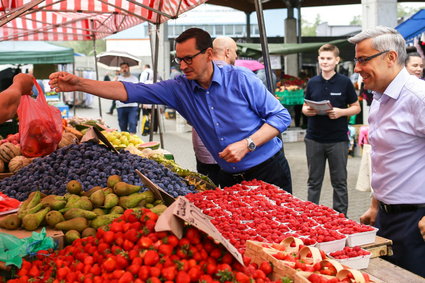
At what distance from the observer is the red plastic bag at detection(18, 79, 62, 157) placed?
4281 mm

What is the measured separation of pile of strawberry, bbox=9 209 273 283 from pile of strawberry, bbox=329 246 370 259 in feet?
1.91

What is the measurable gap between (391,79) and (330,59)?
3.12 metres

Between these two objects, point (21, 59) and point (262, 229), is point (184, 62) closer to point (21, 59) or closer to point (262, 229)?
point (262, 229)

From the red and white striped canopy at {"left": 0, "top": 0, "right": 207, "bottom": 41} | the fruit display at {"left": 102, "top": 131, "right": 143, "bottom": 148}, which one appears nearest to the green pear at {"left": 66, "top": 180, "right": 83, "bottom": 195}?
the fruit display at {"left": 102, "top": 131, "right": 143, "bottom": 148}

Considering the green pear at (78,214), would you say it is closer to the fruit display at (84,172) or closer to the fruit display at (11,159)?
the fruit display at (84,172)

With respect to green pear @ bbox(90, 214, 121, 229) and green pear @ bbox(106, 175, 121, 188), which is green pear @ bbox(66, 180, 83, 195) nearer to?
green pear @ bbox(106, 175, 121, 188)

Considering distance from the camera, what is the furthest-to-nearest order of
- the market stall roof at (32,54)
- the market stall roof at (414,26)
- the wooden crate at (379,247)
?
the market stall roof at (32,54) < the market stall roof at (414,26) < the wooden crate at (379,247)

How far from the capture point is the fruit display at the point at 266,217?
270cm

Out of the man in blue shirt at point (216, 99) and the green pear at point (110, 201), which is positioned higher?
the man in blue shirt at point (216, 99)

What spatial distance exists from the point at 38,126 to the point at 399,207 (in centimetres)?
301

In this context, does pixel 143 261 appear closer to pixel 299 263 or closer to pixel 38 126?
pixel 299 263

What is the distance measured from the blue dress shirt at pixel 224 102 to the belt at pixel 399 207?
3.06 feet

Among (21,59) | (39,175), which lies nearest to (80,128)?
(39,175)

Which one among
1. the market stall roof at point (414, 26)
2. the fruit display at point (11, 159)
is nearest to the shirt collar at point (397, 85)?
the fruit display at point (11, 159)
